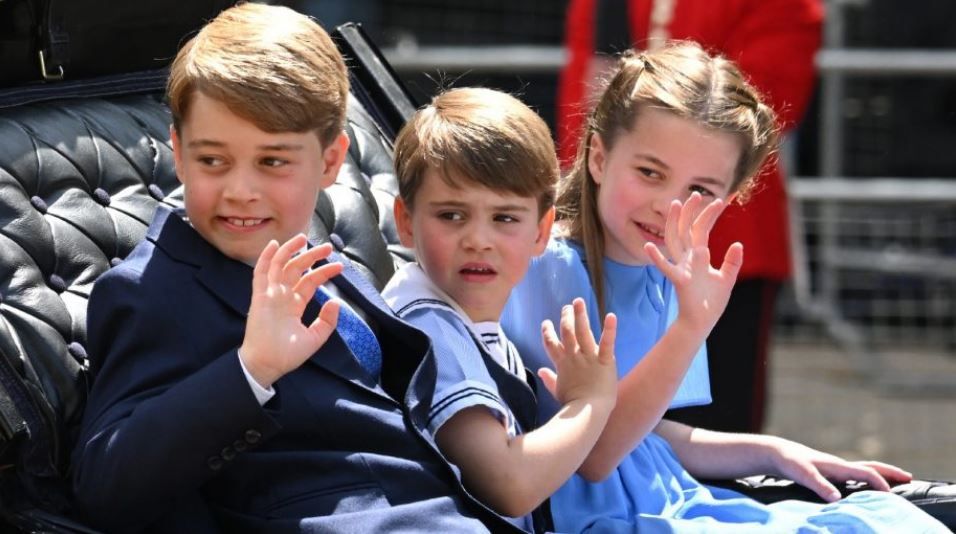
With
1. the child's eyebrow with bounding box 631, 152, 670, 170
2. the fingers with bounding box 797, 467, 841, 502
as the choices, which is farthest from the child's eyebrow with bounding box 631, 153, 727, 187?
the fingers with bounding box 797, 467, 841, 502

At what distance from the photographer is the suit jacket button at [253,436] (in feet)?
7.13

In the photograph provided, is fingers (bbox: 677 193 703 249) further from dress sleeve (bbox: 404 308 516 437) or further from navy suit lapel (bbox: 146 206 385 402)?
navy suit lapel (bbox: 146 206 385 402)

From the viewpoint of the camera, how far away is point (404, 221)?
2.59 meters

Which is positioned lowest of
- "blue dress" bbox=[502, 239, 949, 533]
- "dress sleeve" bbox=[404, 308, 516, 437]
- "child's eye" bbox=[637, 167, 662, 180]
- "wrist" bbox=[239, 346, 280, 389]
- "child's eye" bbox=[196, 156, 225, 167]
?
"blue dress" bbox=[502, 239, 949, 533]

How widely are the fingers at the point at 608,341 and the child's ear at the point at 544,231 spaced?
8.4 inches

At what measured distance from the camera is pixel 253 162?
2303 mm

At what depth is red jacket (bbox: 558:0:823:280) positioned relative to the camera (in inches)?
177

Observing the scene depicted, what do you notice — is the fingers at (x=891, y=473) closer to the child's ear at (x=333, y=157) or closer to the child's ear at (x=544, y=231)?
the child's ear at (x=544, y=231)

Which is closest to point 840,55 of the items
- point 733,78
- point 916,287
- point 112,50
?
point 916,287

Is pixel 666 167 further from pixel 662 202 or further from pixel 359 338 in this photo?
pixel 359 338

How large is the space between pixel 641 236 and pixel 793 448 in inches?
17.2

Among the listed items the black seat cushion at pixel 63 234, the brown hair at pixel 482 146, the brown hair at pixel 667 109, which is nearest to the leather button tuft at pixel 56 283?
the black seat cushion at pixel 63 234

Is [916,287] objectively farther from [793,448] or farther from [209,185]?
[209,185]

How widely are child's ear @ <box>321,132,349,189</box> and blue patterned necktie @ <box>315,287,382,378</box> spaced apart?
0.16 meters
